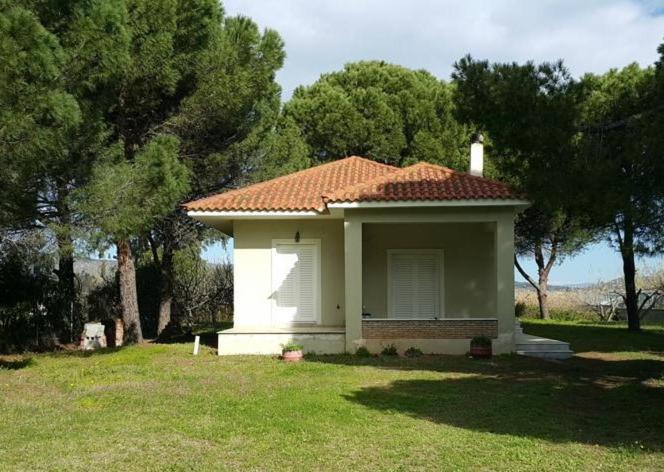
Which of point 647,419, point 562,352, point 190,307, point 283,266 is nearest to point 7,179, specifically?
point 283,266

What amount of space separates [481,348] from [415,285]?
3074 mm

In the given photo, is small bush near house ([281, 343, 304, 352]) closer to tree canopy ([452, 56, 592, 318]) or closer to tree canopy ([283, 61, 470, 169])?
tree canopy ([452, 56, 592, 318])

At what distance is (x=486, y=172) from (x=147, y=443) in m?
20.0

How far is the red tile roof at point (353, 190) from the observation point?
47.4 ft

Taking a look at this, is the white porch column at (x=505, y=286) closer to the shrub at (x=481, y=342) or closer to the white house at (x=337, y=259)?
the shrub at (x=481, y=342)

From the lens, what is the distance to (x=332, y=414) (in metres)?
8.41

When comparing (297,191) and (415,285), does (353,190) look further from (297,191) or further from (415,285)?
(415,285)

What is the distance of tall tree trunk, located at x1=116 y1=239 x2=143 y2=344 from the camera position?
17.5 meters

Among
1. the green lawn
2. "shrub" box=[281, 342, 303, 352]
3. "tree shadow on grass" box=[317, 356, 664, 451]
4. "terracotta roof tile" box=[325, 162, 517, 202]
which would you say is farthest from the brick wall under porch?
"terracotta roof tile" box=[325, 162, 517, 202]

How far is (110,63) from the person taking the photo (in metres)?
11.5

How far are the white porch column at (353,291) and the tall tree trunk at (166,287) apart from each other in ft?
27.6

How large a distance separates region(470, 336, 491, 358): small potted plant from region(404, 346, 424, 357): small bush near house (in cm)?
114

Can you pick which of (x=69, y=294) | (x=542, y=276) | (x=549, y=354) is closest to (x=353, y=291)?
(x=549, y=354)

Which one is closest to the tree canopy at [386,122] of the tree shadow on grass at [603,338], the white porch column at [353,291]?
the tree shadow on grass at [603,338]
